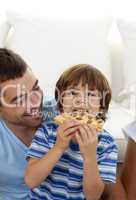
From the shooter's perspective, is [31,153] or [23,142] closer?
[31,153]

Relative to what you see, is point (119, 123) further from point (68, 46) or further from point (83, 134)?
point (83, 134)

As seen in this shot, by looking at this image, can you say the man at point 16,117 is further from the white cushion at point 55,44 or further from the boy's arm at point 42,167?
the white cushion at point 55,44

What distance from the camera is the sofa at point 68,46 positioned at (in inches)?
74.9

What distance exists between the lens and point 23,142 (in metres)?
1.21

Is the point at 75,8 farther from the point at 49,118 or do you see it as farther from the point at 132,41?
the point at 49,118

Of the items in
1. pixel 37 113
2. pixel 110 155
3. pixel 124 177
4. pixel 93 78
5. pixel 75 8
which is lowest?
pixel 124 177

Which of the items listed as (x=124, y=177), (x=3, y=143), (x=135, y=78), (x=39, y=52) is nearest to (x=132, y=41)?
(x=135, y=78)

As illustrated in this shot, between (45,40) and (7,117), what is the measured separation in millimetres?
794

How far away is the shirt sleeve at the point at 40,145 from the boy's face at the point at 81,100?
97mm

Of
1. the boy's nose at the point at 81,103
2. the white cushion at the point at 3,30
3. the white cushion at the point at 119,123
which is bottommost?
the white cushion at the point at 119,123

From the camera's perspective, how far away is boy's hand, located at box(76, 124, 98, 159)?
1.01 metres

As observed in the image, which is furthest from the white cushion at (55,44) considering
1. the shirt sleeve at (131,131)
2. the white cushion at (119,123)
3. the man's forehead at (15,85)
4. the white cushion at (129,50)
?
the man's forehead at (15,85)

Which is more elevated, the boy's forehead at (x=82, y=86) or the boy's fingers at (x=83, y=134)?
the boy's forehead at (x=82, y=86)

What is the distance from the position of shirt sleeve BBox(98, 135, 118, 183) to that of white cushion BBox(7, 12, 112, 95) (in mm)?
797
